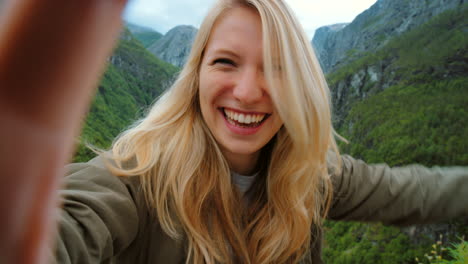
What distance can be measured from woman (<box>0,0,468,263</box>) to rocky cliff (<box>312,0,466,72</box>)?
1272 centimetres

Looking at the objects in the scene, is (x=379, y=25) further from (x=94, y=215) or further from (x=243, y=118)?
(x=94, y=215)

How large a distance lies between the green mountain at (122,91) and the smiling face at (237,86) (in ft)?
49.2

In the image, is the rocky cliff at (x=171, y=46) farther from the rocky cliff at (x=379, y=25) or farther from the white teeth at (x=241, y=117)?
the white teeth at (x=241, y=117)

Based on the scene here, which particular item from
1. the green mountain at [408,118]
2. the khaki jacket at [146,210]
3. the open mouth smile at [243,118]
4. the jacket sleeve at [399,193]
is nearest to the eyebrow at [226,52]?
the open mouth smile at [243,118]

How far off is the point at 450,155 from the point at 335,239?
5.22m

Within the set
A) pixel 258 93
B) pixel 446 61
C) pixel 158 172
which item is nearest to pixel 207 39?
pixel 258 93

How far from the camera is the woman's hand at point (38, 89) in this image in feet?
0.33

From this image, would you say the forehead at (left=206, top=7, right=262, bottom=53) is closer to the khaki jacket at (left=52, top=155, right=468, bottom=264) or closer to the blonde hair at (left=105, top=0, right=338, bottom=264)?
the blonde hair at (left=105, top=0, right=338, bottom=264)

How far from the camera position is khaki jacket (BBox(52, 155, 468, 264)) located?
0.72 metres

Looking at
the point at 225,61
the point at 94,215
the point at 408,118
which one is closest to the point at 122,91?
the point at 408,118

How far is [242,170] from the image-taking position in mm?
1428

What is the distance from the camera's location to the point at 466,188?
4.45ft

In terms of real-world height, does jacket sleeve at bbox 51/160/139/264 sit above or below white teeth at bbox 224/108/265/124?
below

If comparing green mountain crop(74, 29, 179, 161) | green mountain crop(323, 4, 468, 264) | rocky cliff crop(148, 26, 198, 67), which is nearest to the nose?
green mountain crop(323, 4, 468, 264)
